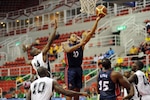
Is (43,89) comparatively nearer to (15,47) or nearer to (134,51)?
(134,51)

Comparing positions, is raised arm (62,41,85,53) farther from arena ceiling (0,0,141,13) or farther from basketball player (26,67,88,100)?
arena ceiling (0,0,141,13)

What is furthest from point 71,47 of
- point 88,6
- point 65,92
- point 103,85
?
point 88,6

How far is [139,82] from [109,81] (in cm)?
144

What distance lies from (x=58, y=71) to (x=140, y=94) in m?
11.4

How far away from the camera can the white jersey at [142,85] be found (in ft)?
26.3

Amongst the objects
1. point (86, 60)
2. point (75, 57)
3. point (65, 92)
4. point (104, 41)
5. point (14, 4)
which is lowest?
point (86, 60)

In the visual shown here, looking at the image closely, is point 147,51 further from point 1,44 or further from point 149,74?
point 1,44

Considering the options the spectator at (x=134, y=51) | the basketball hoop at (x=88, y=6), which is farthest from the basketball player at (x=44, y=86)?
the spectator at (x=134, y=51)

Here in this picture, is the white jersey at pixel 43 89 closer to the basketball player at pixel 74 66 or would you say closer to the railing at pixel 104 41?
the basketball player at pixel 74 66

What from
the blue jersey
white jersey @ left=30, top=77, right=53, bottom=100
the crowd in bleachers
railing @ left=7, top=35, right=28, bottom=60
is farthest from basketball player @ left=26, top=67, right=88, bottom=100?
railing @ left=7, top=35, right=28, bottom=60

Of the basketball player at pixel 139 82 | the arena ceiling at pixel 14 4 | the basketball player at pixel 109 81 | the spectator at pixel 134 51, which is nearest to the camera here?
the basketball player at pixel 109 81

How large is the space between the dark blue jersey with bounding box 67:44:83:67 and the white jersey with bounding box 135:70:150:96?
1.42 meters

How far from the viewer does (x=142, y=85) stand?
830 cm

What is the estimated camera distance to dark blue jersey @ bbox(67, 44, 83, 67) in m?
8.56
